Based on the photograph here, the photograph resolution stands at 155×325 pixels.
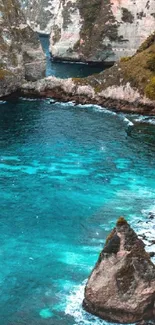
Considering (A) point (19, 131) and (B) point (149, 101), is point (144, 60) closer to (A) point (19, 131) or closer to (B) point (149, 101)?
(B) point (149, 101)

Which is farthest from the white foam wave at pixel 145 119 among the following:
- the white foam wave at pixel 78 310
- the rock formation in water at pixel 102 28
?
the rock formation in water at pixel 102 28

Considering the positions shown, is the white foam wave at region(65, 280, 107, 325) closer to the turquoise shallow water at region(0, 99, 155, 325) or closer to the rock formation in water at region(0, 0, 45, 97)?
the turquoise shallow water at region(0, 99, 155, 325)

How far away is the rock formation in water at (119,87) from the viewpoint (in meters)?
97.8

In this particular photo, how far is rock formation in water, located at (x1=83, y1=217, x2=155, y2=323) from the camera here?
39094 mm

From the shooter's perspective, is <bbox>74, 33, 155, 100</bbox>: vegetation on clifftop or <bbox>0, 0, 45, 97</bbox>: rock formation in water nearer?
<bbox>74, 33, 155, 100</bbox>: vegetation on clifftop

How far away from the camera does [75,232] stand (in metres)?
54.7

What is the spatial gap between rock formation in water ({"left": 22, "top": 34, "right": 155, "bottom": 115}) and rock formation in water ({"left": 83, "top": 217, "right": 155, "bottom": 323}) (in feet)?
195

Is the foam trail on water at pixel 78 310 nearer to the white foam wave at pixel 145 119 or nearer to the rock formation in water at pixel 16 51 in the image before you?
the white foam wave at pixel 145 119

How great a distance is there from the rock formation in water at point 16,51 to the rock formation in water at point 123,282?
7111cm

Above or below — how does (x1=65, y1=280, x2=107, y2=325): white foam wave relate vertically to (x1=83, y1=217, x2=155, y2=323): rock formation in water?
below

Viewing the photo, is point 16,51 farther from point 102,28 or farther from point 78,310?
point 78,310

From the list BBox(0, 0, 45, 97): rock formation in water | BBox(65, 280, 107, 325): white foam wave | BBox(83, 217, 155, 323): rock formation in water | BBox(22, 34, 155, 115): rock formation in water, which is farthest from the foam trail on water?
BBox(0, 0, 45, 97): rock formation in water

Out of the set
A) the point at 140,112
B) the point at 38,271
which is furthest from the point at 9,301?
the point at 140,112

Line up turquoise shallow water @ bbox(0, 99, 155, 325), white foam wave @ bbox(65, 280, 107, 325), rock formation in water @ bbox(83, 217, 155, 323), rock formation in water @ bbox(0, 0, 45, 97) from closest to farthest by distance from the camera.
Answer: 1. rock formation in water @ bbox(83, 217, 155, 323)
2. white foam wave @ bbox(65, 280, 107, 325)
3. turquoise shallow water @ bbox(0, 99, 155, 325)
4. rock formation in water @ bbox(0, 0, 45, 97)
